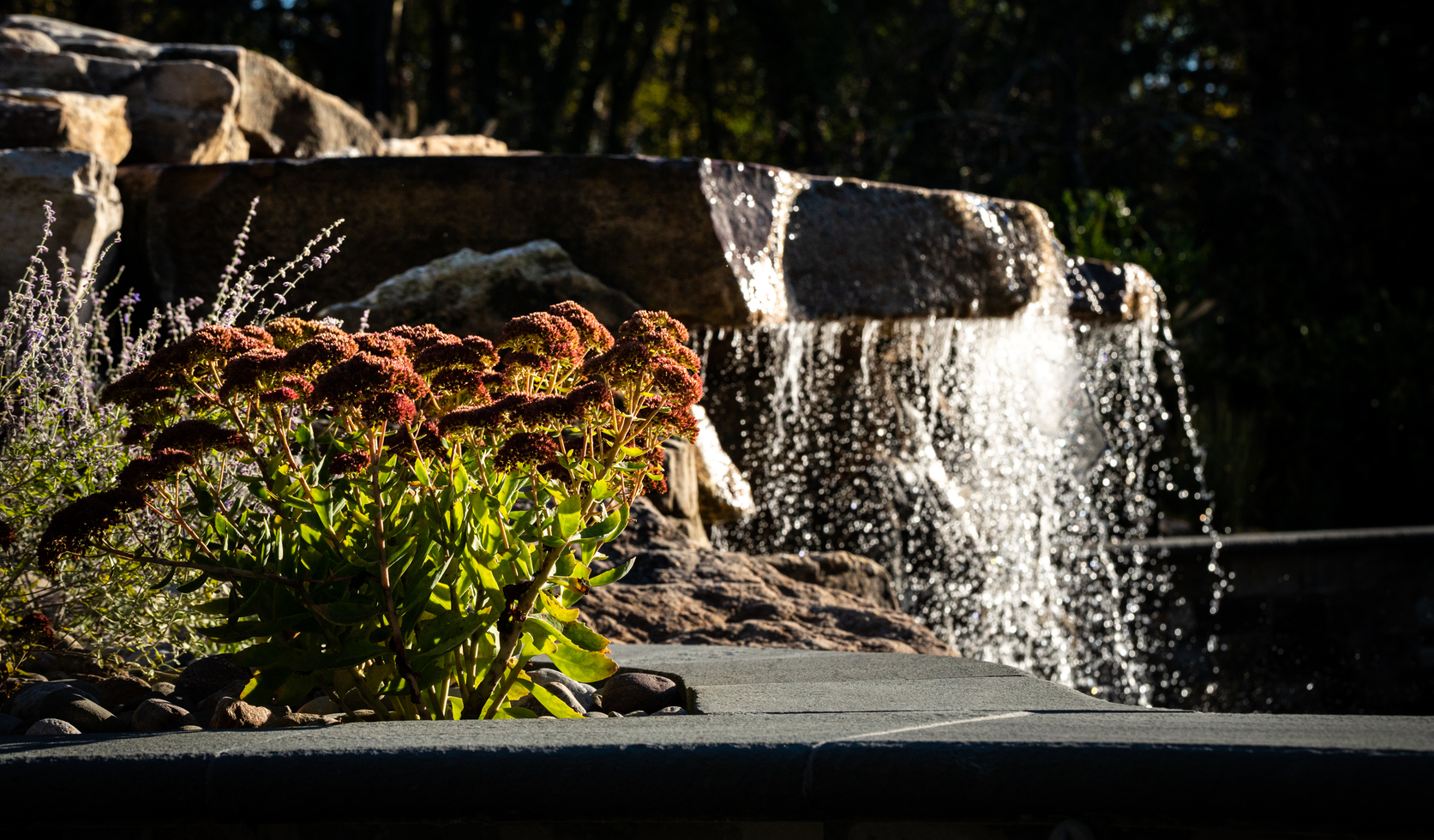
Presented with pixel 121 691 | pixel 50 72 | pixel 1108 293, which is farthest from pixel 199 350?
pixel 1108 293

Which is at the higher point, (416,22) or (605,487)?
(416,22)

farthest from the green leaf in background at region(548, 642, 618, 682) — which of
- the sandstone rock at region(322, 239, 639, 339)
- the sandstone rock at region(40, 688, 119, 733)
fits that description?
the sandstone rock at region(322, 239, 639, 339)

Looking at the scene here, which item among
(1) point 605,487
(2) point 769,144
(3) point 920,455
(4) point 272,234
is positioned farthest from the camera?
(2) point 769,144

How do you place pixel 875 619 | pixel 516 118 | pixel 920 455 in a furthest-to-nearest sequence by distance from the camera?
pixel 516 118 < pixel 920 455 < pixel 875 619

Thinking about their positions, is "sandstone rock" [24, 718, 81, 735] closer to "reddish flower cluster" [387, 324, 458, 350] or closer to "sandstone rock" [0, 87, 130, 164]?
"reddish flower cluster" [387, 324, 458, 350]

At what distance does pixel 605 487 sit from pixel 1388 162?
40.7 feet

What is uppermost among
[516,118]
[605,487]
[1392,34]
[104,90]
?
[1392,34]

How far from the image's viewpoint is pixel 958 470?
669 cm

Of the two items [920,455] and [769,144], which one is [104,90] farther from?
[769,144]

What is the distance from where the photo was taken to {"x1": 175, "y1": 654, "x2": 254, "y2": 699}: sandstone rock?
247 cm

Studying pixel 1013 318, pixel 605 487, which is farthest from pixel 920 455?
pixel 605 487

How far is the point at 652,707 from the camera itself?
2.34 m

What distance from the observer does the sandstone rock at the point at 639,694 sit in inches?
92.4

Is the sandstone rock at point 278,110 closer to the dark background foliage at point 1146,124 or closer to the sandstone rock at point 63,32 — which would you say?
the sandstone rock at point 63,32
